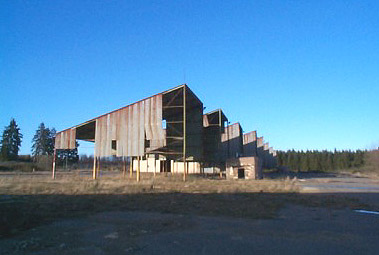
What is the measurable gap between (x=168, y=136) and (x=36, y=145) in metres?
67.2

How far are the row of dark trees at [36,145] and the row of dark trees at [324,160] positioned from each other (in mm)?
57867

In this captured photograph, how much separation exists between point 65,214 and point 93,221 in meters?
1.71

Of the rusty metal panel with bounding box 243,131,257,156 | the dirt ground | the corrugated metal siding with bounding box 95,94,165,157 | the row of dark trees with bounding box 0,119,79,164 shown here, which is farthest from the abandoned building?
the row of dark trees with bounding box 0,119,79,164

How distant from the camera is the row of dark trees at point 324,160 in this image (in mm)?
78750

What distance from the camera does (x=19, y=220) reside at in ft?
29.4

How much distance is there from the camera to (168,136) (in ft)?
112

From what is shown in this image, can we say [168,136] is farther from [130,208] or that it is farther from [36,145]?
[36,145]

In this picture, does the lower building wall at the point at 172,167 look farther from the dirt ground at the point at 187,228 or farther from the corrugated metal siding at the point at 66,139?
the dirt ground at the point at 187,228

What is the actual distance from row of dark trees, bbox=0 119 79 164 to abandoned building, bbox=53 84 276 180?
4221cm

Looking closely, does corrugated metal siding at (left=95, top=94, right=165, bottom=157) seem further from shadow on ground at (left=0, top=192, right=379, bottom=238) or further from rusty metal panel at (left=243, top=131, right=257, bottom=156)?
rusty metal panel at (left=243, top=131, right=257, bottom=156)

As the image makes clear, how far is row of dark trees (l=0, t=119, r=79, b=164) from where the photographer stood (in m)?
72.9

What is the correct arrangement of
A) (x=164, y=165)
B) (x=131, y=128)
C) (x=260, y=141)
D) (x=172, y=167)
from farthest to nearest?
(x=260, y=141), (x=172, y=167), (x=164, y=165), (x=131, y=128)

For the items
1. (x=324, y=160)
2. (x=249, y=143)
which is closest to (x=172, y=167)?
(x=249, y=143)

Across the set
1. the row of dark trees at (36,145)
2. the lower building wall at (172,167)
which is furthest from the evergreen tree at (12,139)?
the lower building wall at (172,167)
